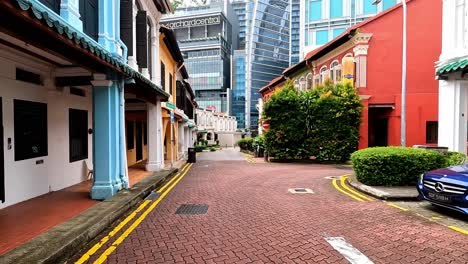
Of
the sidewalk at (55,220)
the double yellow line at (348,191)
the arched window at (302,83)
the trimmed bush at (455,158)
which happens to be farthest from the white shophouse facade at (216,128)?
the sidewalk at (55,220)

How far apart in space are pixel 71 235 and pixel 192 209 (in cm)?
274

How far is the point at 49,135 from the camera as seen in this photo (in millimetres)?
8047

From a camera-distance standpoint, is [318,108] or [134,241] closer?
[134,241]

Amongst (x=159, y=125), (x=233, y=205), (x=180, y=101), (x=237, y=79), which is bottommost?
(x=233, y=205)

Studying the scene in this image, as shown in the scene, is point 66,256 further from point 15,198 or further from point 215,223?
point 15,198

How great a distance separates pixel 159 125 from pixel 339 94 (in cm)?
1063

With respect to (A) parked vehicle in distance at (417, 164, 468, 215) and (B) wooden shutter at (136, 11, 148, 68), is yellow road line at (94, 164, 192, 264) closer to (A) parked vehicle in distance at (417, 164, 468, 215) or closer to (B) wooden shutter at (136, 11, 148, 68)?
(B) wooden shutter at (136, 11, 148, 68)

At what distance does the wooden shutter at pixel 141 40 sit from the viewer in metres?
10.9

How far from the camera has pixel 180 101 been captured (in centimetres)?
2188

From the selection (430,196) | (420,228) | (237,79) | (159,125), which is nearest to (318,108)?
(159,125)

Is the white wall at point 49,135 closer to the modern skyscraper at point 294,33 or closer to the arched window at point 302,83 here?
the arched window at point 302,83

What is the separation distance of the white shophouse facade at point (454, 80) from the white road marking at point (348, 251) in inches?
296

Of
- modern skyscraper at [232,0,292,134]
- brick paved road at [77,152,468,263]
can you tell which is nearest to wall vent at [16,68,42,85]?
brick paved road at [77,152,468,263]

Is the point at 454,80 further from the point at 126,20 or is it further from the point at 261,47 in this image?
the point at 261,47
